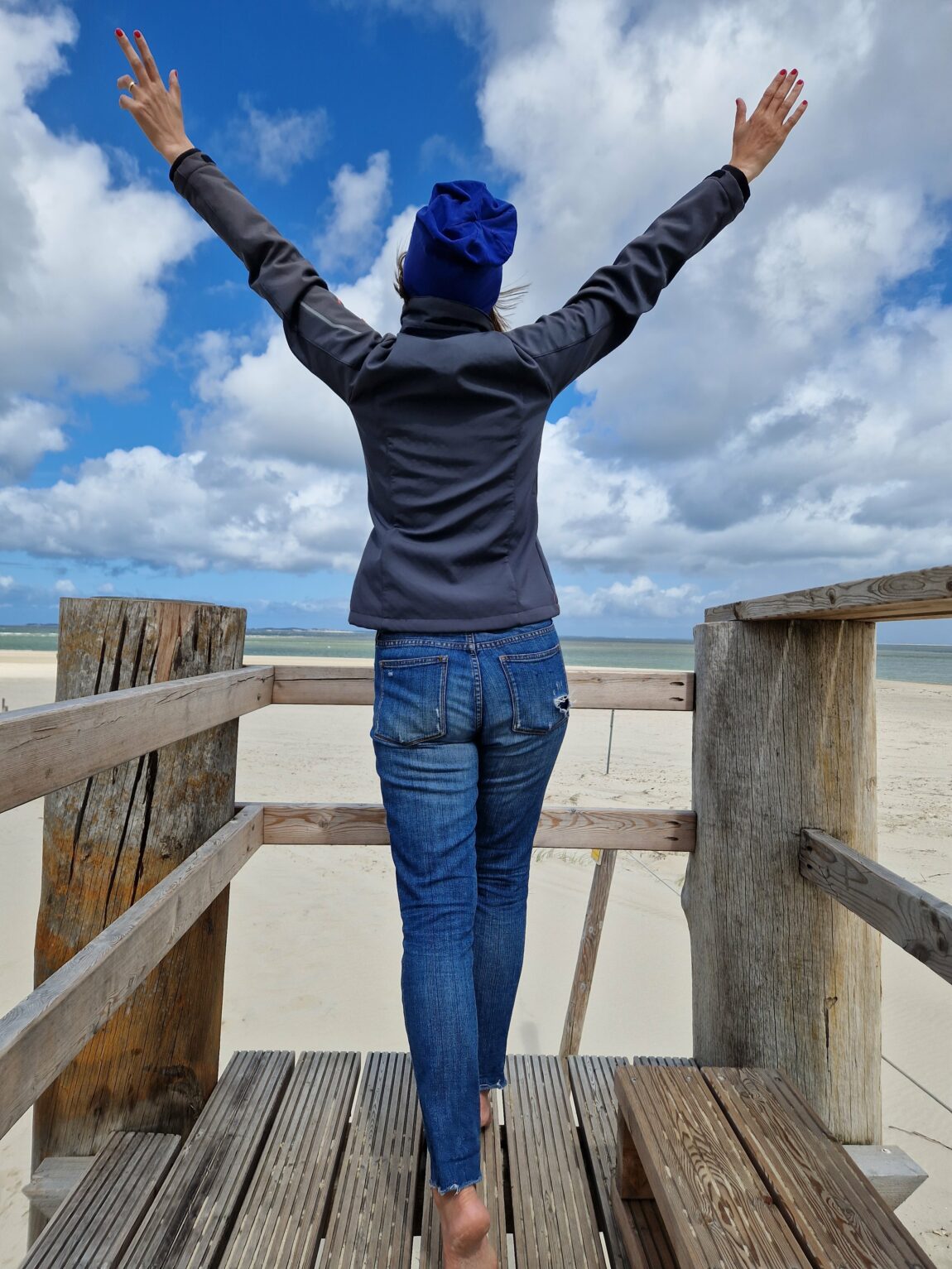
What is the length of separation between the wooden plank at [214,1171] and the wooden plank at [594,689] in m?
1.07

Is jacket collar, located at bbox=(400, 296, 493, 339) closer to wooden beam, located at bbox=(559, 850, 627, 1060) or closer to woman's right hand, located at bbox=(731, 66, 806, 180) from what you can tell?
woman's right hand, located at bbox=(731, 66, 806, 180)

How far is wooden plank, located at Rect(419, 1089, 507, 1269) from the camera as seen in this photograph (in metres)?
1.68

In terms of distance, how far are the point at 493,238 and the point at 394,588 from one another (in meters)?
0.73

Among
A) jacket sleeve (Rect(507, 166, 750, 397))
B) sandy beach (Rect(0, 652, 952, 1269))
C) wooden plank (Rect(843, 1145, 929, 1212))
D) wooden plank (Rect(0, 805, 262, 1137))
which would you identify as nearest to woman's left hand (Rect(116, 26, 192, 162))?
jacket sleeve (Rect(507, 166, 750, 397))

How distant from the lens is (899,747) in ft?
47.5

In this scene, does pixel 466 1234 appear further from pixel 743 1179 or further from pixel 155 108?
pixel 155 108

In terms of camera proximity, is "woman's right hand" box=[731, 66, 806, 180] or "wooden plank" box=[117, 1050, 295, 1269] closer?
"wooden plank" box=[117, 1050, 295, 1269]

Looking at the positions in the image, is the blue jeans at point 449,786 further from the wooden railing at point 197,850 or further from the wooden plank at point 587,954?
the wooden plank at point 587,954

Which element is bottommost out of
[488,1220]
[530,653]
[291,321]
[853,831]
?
[488,1220]

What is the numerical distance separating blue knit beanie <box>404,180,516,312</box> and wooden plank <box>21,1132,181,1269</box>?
207 centimetres

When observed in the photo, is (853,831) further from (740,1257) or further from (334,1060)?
(334,1060)

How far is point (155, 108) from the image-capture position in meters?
1.83

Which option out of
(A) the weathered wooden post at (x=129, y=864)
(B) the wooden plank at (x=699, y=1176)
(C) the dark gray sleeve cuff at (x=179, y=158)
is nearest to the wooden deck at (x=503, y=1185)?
(B) the wooden plank at (x=699, y=1176)

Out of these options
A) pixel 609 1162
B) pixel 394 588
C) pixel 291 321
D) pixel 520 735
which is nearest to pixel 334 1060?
pixel 609 1162
